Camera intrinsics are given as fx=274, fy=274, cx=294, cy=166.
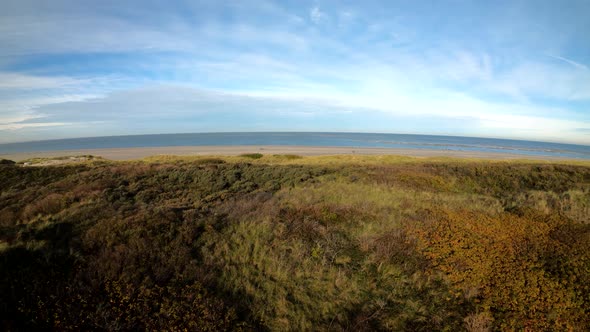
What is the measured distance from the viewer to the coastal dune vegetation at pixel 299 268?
5.31 meters

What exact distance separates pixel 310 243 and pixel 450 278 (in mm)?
3641

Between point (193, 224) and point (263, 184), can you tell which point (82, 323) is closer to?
point (193, 224)

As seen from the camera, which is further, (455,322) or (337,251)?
(337,251)

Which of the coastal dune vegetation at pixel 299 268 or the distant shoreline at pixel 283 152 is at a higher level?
the distant shoreline at pixel 283 152

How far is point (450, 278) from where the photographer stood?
661cm

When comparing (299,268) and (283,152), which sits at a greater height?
(283,152)

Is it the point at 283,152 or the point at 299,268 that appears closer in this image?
the point at 299,268

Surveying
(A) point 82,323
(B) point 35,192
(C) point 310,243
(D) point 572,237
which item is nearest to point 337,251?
(C) point 310,243

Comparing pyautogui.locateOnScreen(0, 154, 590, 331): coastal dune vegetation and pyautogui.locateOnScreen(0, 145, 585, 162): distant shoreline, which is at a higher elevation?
pyautogui.locateOnScreen(0, 145, 585, 162): distant shoreline

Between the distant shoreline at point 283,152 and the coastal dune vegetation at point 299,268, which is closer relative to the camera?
the coastal dune vegetation at point 299,268

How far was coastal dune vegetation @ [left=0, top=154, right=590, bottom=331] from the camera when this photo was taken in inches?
209

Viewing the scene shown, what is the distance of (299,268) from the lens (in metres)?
6.91

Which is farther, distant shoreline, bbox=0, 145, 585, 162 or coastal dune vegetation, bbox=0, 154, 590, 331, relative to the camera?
distant shoreline, bbox=0, 145, 585, 162

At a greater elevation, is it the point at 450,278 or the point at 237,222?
the point at 237,222
